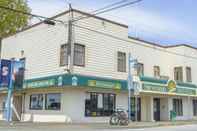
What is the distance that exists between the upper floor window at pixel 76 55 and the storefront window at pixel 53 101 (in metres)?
2.62

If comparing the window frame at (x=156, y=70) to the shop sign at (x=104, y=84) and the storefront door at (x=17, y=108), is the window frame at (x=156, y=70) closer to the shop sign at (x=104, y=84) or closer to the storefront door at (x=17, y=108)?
the shop sign at (x=104, y=84)

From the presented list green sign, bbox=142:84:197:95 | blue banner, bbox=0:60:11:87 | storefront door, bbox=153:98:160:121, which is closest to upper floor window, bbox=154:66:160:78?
storefront door, bbox=153:98:160:121

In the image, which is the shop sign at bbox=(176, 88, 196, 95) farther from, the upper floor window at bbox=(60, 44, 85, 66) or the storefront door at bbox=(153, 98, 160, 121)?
the upper floor window at bbox=(60, 44, 85, 66)

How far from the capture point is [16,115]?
34.0 metres

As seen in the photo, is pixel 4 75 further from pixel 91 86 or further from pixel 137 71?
pixel 137 71

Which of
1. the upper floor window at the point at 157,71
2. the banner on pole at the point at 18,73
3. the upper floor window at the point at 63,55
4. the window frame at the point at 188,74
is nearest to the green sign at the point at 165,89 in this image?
→ the window frame at the point at 188,74

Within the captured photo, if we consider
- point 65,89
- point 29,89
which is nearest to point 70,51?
point 65,89

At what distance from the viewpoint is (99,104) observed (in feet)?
95.6

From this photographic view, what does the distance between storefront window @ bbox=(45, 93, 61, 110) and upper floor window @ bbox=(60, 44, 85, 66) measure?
2620 millimetres

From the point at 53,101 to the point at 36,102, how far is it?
109 inches

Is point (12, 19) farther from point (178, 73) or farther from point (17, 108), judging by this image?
point (178, 73)

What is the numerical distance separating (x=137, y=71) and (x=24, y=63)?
1041cm

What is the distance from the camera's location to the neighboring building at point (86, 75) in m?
27.5

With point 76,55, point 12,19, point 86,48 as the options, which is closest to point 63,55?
point 76,55
